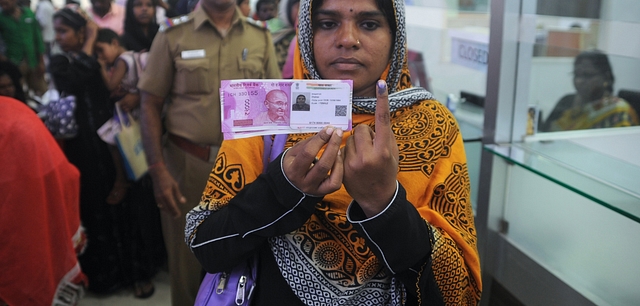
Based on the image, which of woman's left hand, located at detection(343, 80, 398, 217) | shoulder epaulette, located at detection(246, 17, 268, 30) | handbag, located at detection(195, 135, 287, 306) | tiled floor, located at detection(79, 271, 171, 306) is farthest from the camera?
tiled floor, located at detection(79, 271, 171, 306)

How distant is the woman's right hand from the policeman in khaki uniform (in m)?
1.41

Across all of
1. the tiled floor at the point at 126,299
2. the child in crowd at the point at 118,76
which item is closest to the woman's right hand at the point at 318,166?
the child in crowd at the point at 118,76

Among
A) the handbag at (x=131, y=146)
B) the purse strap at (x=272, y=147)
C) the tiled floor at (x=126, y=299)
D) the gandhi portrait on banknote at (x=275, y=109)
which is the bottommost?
the tiled floor at (x=126, y=299)

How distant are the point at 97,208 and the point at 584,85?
8.33 feet

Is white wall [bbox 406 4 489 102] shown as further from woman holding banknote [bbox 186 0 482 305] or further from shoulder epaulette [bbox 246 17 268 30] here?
woman holding banknote [bbox 186 0 482 305]

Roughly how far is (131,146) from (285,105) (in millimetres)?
1864

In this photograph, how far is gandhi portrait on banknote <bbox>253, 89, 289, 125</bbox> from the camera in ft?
3.26

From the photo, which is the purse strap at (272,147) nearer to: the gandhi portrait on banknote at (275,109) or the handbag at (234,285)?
the handbag at (234,285)

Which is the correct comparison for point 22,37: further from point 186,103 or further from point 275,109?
point 275,109

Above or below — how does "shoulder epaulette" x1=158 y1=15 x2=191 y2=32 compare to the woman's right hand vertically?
above

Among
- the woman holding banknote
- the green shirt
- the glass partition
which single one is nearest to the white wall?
the glass partition

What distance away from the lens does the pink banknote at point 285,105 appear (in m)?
→ 0.99

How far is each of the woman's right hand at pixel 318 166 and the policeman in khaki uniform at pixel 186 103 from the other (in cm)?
141

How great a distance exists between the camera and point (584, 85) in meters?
1.77
